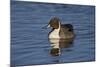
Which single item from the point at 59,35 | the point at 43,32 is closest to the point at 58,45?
the point at 59,35

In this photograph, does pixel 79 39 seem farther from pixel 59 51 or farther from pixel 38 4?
pixel 38 4

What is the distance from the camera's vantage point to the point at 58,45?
2264 mm

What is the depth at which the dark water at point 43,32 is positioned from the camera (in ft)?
6.86

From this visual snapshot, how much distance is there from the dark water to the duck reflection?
0.04m

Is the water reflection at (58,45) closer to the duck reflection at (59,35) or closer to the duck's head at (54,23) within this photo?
the duck reflection at (59,35)

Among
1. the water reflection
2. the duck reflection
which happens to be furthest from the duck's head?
the water reflection

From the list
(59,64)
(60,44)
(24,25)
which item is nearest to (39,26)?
(24,25)

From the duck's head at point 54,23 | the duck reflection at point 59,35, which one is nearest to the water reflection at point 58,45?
the duck reflection at point 59,35

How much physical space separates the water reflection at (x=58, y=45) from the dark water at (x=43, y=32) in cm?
4

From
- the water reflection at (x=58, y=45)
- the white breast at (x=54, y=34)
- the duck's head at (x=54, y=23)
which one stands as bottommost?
the water reflection at (x=58, y=45)

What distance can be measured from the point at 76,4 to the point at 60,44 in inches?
18.3
